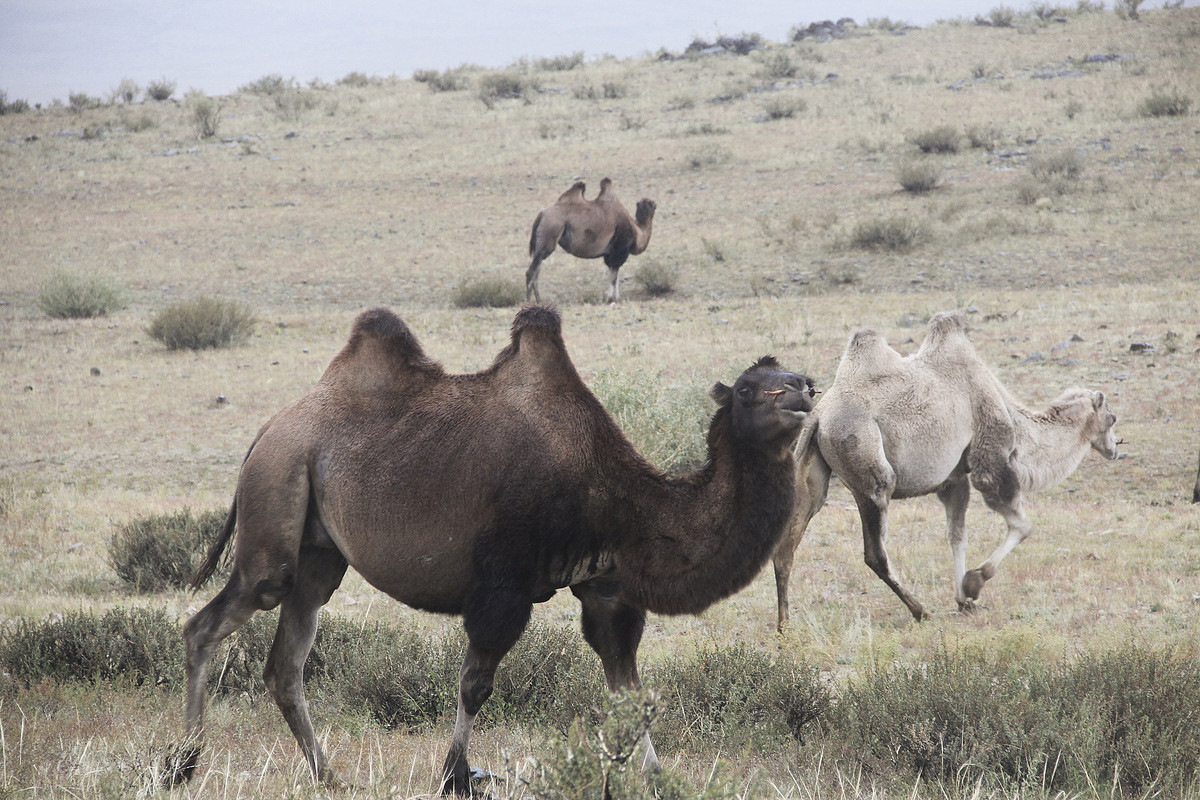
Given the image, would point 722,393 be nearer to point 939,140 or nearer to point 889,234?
point 889,234

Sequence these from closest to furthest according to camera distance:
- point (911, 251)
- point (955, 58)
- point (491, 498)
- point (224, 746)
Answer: point (491, 498) < point (224, 746) < point (911, 251) < point (955, 58)

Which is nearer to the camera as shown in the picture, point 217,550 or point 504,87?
point 217,550

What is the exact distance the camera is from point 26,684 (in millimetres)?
6551

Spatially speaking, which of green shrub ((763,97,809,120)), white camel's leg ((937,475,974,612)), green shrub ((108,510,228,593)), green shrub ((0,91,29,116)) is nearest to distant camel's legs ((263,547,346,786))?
green shrub ((108,510,228,593))

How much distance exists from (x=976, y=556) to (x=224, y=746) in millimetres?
6737

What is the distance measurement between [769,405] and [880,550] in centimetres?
411

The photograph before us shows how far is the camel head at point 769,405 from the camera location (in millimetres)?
4383

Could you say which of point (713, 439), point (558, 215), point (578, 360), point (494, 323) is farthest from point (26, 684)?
point (558, 215)

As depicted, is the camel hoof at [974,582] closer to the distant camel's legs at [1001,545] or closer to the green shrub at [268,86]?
the distant camel's legs at [1001,545]

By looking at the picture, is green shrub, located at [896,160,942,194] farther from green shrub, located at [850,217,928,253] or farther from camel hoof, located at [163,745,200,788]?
camel hoof, located at [163,745,200,788]

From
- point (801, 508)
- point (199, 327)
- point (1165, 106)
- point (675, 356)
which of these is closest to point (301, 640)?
point (801, 508)

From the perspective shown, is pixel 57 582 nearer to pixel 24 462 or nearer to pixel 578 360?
pixel 24 462

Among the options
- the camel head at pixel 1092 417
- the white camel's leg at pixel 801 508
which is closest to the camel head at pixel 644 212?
the camel head at pixel 1092 417

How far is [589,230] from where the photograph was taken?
23.7 m
